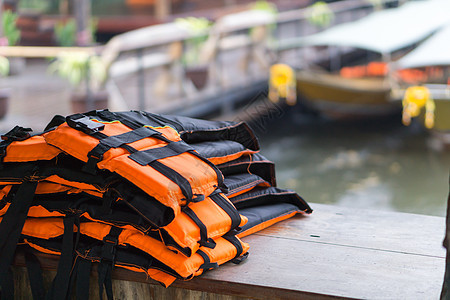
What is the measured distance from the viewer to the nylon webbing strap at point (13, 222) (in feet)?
6.28

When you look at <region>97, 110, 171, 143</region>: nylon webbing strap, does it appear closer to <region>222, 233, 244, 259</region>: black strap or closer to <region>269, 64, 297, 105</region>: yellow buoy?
<region>222, 233, 244, 259</region>: black strap

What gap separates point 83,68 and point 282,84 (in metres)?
5.51

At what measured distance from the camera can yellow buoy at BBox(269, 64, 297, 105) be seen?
473 inches

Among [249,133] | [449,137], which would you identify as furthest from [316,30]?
[249,133]

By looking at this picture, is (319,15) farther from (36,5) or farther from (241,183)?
(241,183)

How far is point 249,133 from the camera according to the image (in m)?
2.35

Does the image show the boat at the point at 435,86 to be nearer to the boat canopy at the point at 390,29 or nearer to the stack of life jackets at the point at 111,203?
the boat canopy at the point at 390,29

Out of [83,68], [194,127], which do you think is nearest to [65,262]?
[194,127]

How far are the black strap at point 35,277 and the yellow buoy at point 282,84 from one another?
1001cm

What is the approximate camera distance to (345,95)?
1277 cm

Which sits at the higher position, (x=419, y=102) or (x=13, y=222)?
(x=13, y=222)

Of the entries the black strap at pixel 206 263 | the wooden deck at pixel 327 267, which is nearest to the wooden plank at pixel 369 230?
the wooden deck at pixel 327 267

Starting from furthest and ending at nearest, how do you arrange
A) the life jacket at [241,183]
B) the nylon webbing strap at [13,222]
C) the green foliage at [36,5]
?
the green foliage at [36,5], the life jacket at [241,183], the nylon webbing strap at [13,222]

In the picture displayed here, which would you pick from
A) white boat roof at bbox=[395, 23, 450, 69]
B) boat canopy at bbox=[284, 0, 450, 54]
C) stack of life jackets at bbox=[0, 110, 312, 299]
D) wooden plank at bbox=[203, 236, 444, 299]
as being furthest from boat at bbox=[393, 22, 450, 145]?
stack of life jackets at bbox=[0, 110, 312, 299]
